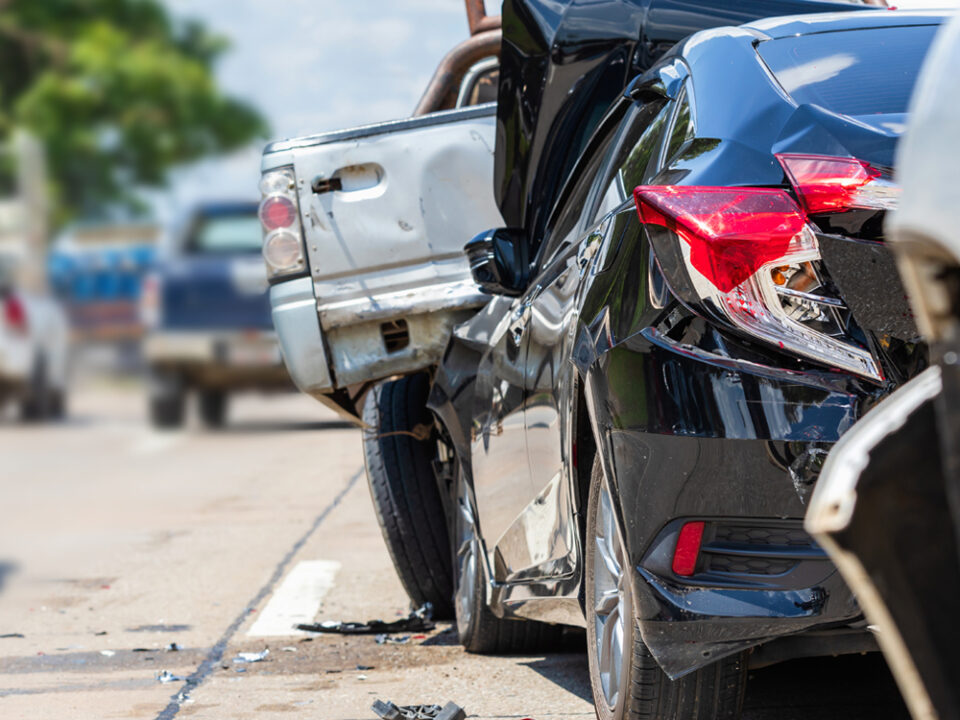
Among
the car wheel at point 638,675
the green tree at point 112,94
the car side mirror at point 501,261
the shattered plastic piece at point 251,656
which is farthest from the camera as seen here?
the green tree at point 112,94

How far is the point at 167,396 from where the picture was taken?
37.6 ft

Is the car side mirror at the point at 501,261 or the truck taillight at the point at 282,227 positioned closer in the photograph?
the car side mirror at the point at 501,261

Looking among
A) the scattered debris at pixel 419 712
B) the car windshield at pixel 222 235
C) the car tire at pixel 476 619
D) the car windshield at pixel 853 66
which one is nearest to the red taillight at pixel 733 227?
the car windshield at pixel 853 66

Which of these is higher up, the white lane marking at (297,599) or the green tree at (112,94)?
the green tree at (112,94)

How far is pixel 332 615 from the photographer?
19.8 ft

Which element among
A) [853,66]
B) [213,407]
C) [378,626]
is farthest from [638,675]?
[213,407]

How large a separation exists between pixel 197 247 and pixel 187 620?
222 inches

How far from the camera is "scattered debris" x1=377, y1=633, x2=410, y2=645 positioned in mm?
5512

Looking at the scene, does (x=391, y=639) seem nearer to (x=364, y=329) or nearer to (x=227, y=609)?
(x=227, y=609)

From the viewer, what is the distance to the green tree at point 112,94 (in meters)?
10.2

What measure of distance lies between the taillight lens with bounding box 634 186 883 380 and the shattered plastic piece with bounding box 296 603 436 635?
122 inches

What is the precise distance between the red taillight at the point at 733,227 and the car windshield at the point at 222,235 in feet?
26.6

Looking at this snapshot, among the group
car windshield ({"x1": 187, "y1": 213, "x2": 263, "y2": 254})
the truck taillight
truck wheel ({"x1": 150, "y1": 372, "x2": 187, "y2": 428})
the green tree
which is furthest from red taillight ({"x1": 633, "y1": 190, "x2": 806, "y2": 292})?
Answer: truck wheel ({"x1": 150, "y1": 372, "x2": 187, "y2": 428})

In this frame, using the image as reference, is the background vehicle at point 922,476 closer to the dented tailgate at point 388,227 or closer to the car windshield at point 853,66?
the car windshield at point 853,66
